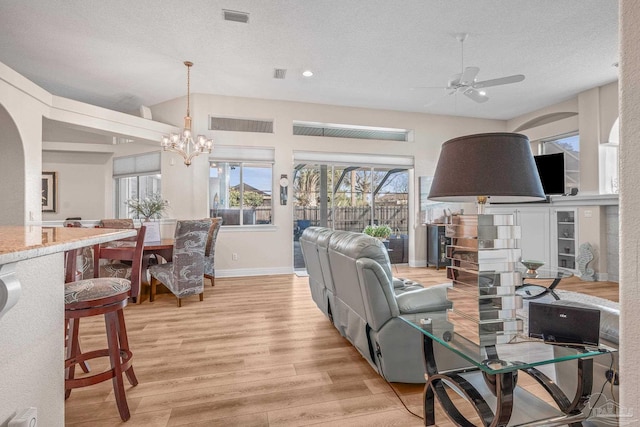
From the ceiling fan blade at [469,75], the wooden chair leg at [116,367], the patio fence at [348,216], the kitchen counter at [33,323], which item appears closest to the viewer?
the kitchen counter at [33,323]

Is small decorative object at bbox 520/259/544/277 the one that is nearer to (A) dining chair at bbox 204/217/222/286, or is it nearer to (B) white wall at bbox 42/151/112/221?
(A) dining chair at bbox 204/217/222/286

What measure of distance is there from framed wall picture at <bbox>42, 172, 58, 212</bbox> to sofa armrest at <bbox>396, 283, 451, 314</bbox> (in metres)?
7.54

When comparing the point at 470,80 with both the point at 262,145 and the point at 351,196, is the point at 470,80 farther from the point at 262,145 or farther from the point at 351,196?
the point at 262,145

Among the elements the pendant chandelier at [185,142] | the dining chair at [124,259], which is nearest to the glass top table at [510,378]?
the dining chair at [124,259]

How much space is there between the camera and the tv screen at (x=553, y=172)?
5.57m

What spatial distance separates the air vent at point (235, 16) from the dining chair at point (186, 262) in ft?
7.34

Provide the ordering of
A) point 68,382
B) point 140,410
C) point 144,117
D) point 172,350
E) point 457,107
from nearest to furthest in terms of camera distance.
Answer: point 68,382 → point 140,410 → point 172,350 → point 144,117 → point 457,107

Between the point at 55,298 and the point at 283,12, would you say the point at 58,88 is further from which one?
the point at 55,298

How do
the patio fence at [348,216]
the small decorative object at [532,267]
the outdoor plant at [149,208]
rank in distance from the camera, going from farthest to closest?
1. the patio fence at [348,216]
2. the outdoor plant at [149,208]
3. the small decorative object at [532,267]

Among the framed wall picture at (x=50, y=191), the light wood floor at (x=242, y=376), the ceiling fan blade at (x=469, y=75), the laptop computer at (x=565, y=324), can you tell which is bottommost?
the light wood floor at (x=242, y=376)

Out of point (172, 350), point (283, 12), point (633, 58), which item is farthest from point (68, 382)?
point (283, 12)

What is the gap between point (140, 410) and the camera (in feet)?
6.07

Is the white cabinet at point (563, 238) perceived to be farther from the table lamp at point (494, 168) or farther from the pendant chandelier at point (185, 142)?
the pendant chandelier at point (185, 142)

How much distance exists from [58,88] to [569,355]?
7014 mm
